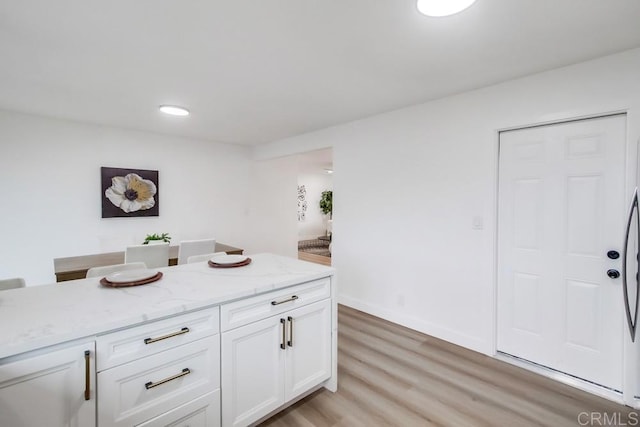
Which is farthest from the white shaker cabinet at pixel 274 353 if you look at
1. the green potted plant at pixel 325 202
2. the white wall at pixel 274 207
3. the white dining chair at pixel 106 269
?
the green potted plant at pixel 325 202

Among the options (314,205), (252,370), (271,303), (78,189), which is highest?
(78,189)

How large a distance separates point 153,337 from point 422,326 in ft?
8.57

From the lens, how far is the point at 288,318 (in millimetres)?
1774

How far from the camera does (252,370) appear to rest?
162cm

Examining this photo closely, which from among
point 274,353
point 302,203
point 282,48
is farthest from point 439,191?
point 302,203

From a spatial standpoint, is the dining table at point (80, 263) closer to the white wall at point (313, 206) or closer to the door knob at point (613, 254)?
the door knob at point (613, 254)

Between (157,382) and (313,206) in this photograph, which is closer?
(157,382)

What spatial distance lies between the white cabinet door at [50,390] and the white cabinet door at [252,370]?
1.84ft

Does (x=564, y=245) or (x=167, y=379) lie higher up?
(x=564, y=245)

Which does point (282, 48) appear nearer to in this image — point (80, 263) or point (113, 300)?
point (113, 300)

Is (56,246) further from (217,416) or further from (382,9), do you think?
(382,9)

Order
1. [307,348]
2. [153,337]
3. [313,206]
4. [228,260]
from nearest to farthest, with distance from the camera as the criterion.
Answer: [153,337] → [307,348] → [228,260] → [313,206]

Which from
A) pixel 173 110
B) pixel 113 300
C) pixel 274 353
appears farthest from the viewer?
pixel 173 110

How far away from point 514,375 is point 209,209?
15.0ft
